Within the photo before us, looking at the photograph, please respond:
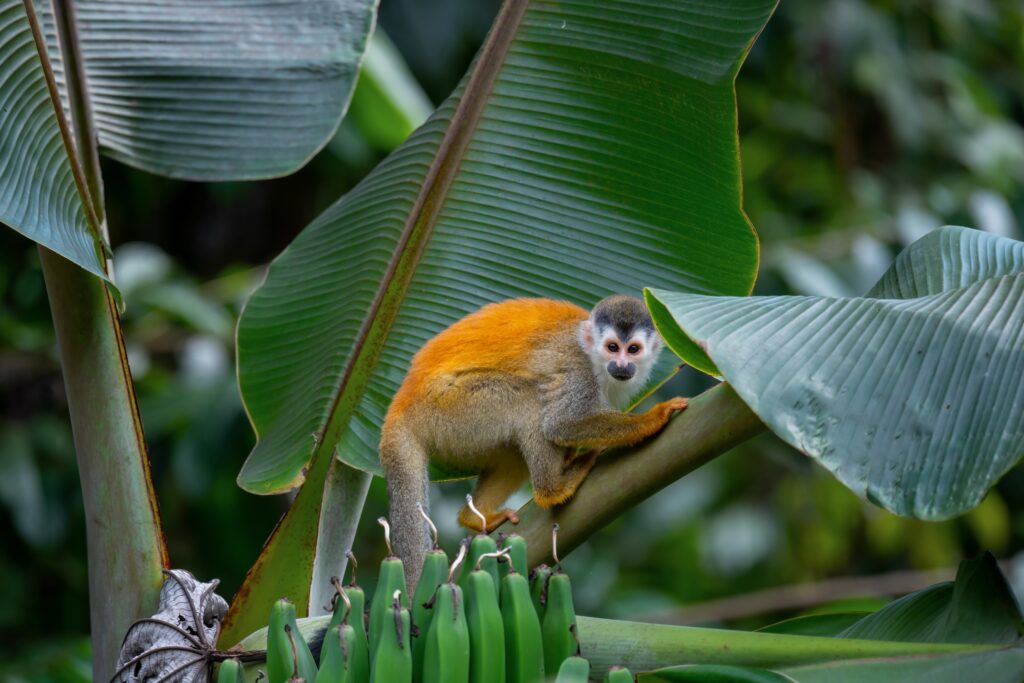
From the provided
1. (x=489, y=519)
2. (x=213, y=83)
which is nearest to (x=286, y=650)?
(x=489, y=519)

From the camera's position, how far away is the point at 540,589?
1693mm

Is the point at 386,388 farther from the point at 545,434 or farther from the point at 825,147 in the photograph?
the point at 825,147

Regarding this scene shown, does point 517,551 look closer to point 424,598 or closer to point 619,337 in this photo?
point 424,598

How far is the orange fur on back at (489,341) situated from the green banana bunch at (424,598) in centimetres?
63

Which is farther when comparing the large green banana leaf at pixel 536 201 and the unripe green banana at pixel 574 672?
the large green banana leaf at pixel 536 201

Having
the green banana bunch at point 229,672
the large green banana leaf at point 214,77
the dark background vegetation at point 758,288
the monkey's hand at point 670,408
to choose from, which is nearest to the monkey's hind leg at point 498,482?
the monkey's hand at point 670,408

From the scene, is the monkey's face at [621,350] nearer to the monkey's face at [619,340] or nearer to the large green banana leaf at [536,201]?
the monkey's face at [619,340]

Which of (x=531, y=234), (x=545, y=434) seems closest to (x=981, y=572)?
(x=545, y=434)

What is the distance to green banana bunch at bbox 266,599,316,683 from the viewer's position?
1.58 m

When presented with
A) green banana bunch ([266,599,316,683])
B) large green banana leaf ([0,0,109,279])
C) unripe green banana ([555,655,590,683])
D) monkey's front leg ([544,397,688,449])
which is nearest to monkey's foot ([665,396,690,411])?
monkey's front leg ([544,397,688,449])

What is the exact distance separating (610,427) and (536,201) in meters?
0.62

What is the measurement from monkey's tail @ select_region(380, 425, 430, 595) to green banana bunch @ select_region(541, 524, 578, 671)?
37 cm

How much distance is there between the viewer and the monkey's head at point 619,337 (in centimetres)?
227

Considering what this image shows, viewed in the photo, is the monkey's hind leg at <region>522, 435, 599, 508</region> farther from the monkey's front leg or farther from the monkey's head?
the monkey's head
